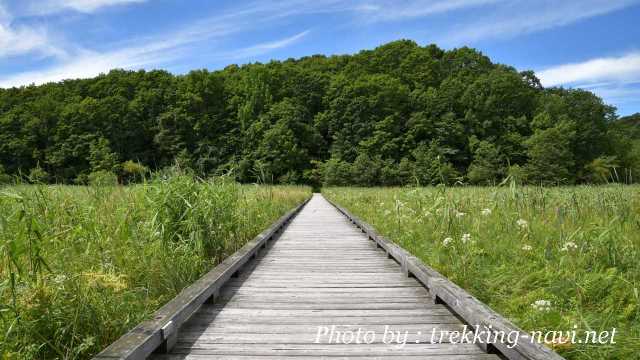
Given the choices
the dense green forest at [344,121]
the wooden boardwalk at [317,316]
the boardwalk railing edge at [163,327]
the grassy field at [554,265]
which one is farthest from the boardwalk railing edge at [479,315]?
the dense green forest at [344,121]

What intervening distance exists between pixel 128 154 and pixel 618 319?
6517cm

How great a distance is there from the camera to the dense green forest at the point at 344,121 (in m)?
51.9

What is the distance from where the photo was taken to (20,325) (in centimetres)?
225

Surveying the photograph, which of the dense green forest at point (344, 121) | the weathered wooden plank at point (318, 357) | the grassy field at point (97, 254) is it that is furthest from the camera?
the dense green forest at point (344, 121)

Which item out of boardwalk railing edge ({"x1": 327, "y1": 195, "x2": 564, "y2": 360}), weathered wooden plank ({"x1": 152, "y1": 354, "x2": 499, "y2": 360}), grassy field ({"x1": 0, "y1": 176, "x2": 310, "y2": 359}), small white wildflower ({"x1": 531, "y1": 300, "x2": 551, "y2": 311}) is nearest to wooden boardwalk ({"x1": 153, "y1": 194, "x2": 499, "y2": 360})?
weathered wooden plank ({"x1": 152, "y1": 354, "x2": 499, "y2": 360})

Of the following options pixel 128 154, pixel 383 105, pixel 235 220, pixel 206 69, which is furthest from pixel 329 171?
pixel 235 220

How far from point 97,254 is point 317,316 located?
207cm

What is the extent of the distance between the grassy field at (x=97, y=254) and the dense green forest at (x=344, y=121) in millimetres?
41866

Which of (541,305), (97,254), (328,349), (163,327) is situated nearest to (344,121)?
(97,254)

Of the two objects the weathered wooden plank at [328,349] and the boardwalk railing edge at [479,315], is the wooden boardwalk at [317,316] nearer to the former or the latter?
the weathered wooden plank at [328,349]

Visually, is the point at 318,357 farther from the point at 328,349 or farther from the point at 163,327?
the point at 163,327

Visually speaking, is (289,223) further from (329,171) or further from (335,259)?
(329,171)

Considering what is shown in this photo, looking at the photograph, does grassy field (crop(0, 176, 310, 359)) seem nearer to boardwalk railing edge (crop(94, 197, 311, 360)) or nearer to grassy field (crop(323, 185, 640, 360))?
boardwalk railing edge (crop(94, 197, 311, 360))

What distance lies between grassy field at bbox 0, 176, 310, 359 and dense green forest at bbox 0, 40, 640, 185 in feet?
137
